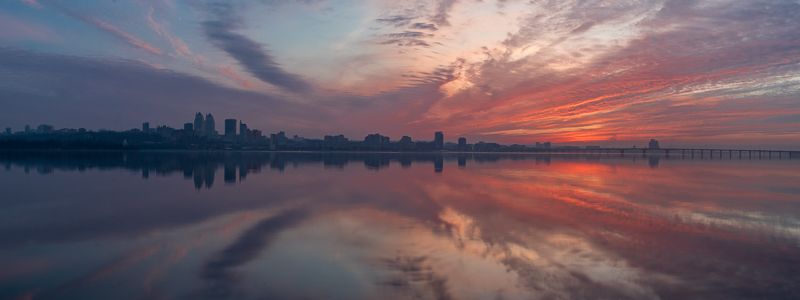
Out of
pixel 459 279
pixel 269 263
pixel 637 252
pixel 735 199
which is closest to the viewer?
pixel 459 279

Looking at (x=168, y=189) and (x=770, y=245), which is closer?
(x=770, y=245)

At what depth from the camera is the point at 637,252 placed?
12312 millimetres

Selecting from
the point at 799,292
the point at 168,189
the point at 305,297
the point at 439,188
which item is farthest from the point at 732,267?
the point at 168,189

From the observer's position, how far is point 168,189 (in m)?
25.8

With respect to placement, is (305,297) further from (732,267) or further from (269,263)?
(732,267)

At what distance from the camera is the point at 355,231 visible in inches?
575

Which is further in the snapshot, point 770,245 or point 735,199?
point 735,199

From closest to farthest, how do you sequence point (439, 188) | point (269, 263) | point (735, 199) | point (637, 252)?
point (269, 263) < point (637, 252) < point (735, 199) < point (439, 188)

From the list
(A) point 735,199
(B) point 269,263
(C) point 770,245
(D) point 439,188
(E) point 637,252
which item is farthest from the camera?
(D) point 439,188

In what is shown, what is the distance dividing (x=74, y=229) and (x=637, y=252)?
16.0 meters

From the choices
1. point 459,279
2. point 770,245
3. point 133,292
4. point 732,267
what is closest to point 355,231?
point 459,279

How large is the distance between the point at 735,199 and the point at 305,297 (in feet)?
80.9

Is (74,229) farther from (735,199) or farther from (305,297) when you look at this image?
(735,199)

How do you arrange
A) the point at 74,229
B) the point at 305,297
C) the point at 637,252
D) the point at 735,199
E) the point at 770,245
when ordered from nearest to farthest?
the point at 305,297
the point at 637,252
the point at 770,245
the point at 74,229
the point at 735,199
